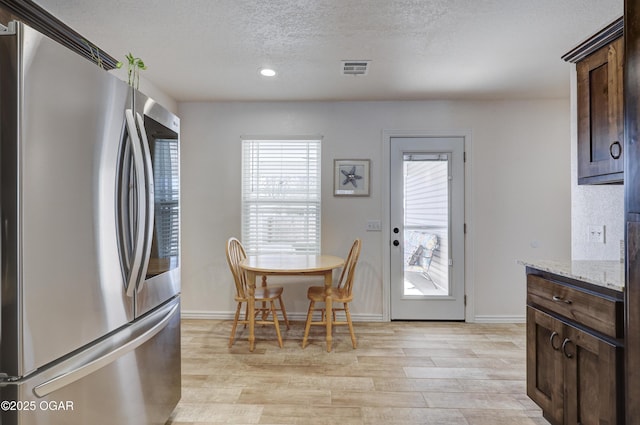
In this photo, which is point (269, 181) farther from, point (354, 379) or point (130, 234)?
point (130, 234)

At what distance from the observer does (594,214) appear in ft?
7.55

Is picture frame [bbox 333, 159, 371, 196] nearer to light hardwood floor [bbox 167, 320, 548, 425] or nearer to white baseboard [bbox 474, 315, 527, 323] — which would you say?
light hardwood floor [bbox 167, 320, 548, 425]

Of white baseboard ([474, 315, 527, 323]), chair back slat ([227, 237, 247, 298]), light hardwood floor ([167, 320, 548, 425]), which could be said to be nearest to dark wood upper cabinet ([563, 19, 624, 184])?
light hardwood floor ([167, 320, 548, 425])

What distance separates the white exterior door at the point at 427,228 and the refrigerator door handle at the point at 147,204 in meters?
2.79

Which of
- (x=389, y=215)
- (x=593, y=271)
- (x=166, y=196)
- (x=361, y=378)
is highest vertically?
(x=166, y=196)

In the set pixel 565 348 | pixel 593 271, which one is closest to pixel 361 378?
pixel 565 348

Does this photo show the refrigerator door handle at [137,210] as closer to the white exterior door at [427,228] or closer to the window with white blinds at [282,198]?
the window with white blinds at [282,198]

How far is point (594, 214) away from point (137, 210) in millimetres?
2788

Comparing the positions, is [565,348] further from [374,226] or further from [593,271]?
[374,226]

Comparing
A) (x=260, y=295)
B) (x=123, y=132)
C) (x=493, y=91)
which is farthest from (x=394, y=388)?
(x=493, y=91)

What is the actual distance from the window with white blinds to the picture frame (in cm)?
25

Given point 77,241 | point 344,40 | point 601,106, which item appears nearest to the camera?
point 77,241

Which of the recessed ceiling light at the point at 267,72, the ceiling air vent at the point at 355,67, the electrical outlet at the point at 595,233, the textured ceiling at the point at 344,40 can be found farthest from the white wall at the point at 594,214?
the recessed ceiling light at the point at 267,72

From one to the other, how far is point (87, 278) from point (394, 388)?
2.06 m
